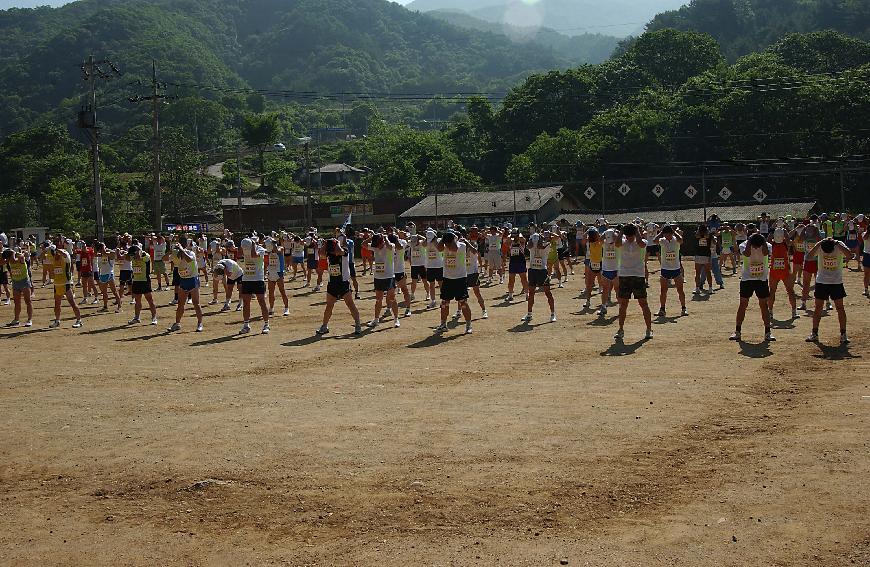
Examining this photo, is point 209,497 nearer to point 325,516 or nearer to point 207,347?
point 325,516

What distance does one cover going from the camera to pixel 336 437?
9.98m

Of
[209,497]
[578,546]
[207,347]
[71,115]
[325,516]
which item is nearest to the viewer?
[578,546]

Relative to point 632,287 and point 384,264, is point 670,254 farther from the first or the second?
point 384,264

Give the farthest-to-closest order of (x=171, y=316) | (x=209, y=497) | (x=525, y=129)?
(x=525, y=129) → (x=171, y=316) → (x=209, y=497)

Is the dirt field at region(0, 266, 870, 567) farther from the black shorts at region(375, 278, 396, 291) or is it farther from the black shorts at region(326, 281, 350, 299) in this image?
the black shorts at region(375, 278, 396, 291)

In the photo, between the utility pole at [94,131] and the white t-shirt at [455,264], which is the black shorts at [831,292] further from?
the utility pole at [94,131]

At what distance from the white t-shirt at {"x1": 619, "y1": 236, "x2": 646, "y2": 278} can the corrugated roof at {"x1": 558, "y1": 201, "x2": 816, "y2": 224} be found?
103 feet

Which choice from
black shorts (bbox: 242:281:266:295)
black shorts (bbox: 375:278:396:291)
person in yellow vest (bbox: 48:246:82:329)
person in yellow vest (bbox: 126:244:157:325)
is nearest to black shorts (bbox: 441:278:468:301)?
black shorts (bbox: 375:278:396:291)

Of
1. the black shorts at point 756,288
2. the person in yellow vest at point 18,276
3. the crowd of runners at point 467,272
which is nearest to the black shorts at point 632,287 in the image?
the crowd of runners at point 467,272

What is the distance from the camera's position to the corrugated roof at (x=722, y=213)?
4812cm

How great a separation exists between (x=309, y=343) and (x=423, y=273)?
683cm

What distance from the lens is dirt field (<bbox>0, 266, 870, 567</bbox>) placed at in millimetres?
7113

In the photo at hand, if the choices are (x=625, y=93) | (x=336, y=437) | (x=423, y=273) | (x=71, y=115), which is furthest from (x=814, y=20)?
(x=336, y=437)

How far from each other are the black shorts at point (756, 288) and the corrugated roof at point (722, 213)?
3176 cm
